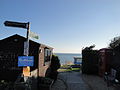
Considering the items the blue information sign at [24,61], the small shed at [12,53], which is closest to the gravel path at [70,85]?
the small shed at [12,53]

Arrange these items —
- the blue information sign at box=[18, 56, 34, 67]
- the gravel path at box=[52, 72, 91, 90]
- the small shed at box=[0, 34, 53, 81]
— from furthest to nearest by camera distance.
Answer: the small shed at box=[0, 34, 53, 81], the gravel path at box=[52, 72, 91, 90], the blue information sign at box=[18, 56, 34, 67]

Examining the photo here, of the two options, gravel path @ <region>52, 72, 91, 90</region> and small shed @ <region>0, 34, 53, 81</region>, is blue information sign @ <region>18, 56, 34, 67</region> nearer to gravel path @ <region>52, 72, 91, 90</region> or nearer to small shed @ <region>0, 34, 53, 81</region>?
gravel path @ <region>52, 72, 91, 90</region>

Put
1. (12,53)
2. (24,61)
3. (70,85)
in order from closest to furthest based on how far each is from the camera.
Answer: (24,61) → (70,85) → (12,53)

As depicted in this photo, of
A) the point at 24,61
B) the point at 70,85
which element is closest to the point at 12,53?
the point at 70,85

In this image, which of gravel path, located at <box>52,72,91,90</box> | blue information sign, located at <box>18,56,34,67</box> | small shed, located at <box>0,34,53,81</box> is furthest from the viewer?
small shed, located at <box>0,34,53,81</box>

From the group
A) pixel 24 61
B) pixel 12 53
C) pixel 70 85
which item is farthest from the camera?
pixel 12 53

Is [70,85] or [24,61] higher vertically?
[24,61]

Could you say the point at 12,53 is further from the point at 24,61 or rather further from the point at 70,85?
the point at 24,61

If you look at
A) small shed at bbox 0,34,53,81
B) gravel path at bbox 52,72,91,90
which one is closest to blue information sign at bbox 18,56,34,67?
gravel path at bbox 52,72,91,90

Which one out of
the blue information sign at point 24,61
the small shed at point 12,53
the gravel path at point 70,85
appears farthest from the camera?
the small shed at point 12,53

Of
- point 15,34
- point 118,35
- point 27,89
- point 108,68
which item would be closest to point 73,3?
point 15,34

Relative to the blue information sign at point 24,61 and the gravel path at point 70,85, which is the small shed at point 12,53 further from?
the blue information sign at point 24,61

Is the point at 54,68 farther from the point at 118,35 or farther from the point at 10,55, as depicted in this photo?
the point at 118,35

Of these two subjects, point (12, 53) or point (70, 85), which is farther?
point (12, 53)
